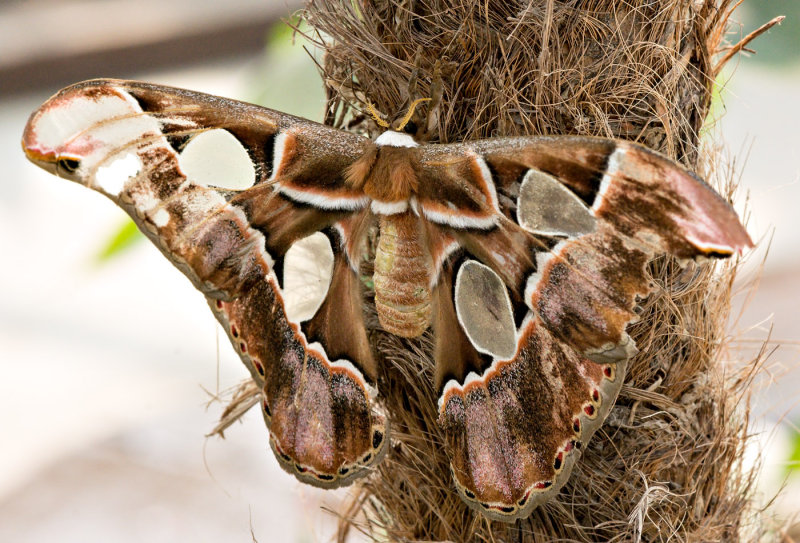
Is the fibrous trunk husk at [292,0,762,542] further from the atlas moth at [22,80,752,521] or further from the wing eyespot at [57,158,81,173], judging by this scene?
the wing eyespot at [57,158,81,173]

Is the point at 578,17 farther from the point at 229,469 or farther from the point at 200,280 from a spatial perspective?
the point at 229,469

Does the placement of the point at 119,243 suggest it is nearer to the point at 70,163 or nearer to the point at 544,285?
Answer: the point at 70,163

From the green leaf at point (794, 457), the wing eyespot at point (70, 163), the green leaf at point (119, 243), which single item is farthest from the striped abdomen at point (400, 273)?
the green leaf at point (794, 457)

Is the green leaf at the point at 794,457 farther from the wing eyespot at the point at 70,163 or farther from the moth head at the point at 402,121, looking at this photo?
the wing eyespot at the point at 70,163

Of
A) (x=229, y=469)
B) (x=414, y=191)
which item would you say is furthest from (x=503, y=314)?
(x=229, y=469)

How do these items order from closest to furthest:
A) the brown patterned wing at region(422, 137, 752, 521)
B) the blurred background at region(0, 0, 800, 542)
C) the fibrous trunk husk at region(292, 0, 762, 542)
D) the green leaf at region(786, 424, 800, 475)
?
the brown patterned wing at region(422, 137, 752, 521) < the fibrous trunk husk at region(292, 0, 762, 542) < the green leaf at region(786, 424, 800, 475) < the blurred background at region(0, 0, 800, 542)

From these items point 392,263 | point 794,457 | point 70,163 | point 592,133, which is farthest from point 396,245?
point 794,457

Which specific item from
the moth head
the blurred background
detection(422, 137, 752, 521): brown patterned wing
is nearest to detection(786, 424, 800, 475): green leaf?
the blurred background
